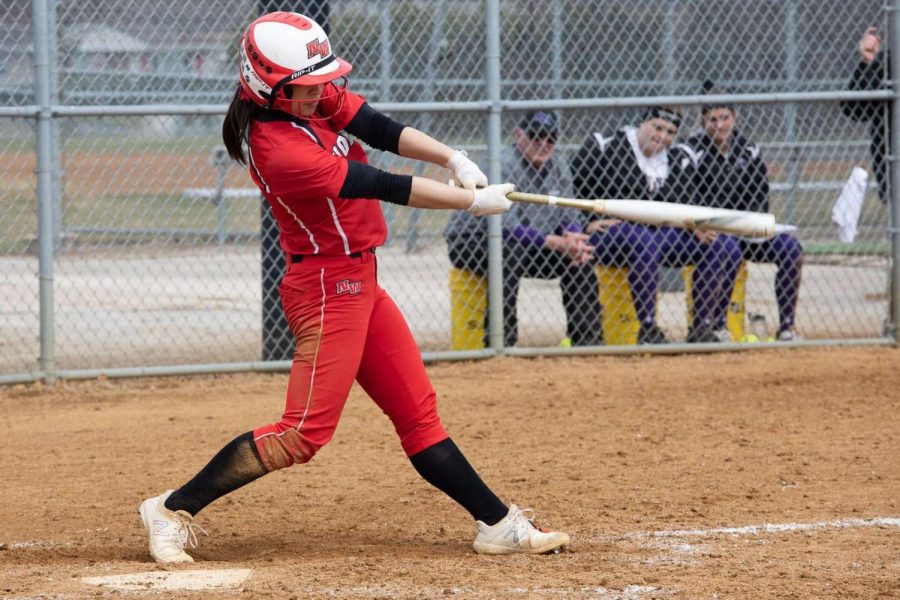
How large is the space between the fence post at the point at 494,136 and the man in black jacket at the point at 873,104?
2.37 m

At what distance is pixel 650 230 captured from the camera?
7828 millimetres

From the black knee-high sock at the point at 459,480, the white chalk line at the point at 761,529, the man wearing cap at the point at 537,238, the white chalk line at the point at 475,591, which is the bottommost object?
the white chalk line at the point at 761,529

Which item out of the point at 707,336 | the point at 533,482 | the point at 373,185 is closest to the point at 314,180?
the point at 373,185

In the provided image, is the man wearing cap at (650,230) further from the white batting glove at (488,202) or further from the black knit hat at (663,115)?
the white batting glove at (488,202)

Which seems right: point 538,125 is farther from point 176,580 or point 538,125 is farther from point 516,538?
point 176,580

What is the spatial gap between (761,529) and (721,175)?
416 cm

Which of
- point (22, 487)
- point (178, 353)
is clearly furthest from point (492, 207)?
point (178, 353)

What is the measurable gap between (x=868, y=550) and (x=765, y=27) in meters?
10.0

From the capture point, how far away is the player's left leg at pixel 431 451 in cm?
404

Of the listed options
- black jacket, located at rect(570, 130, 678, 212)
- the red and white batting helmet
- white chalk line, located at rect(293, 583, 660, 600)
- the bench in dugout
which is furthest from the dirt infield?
the red and white batting helmet

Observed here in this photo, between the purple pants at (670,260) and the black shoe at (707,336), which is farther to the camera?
the black shoe at (707,336)

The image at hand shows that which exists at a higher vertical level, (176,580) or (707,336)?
(707,336)

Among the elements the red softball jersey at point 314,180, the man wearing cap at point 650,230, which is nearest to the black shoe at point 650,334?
the man wearing cap at point 650,230

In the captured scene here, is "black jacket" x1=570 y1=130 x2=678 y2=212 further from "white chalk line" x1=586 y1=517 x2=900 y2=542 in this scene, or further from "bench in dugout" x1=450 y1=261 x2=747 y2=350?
"white chalk line" x1=586 y1=517 x2=900 y2=542
